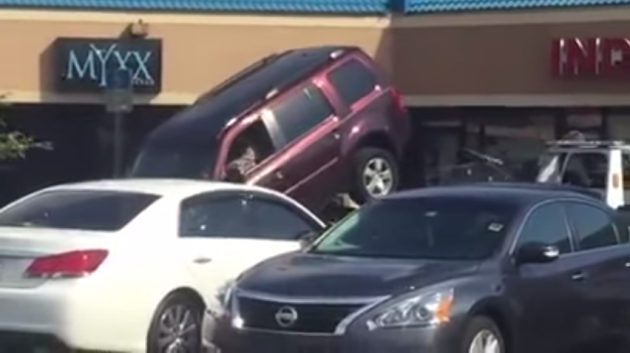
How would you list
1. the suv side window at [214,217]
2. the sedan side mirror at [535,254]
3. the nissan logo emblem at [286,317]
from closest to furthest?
the nissan logo emblem at [286,317] < the sedan side mirror at [535,254] < the suv side window at [214,217]

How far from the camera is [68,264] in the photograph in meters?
12.2

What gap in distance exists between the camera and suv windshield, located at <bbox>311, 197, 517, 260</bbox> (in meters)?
11.7

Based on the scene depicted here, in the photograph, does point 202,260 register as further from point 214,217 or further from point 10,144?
point 10,144

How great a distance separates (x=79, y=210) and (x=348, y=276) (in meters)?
2.87

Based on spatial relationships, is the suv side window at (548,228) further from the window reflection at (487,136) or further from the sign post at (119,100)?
the window reflection at (487,136)

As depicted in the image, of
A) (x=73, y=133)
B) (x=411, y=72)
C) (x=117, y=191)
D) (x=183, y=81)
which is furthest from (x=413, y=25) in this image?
(x=117, y=191)

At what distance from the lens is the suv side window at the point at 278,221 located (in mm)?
13992

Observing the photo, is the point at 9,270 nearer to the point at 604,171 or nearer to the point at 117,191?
the point at 117,191

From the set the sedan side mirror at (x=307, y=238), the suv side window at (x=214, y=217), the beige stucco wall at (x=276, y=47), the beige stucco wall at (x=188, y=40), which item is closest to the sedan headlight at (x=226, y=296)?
the sedan side mirror at (x=307, y=238)

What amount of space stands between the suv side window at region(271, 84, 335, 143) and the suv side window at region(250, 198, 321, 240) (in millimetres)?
7760

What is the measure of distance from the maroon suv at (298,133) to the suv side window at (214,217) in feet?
24.3

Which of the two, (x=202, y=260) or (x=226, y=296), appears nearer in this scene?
(x=226, y=296)

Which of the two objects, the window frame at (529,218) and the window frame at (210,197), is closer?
the window frame at (529,218)

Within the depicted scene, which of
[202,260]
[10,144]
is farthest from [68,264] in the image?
[10,144]
